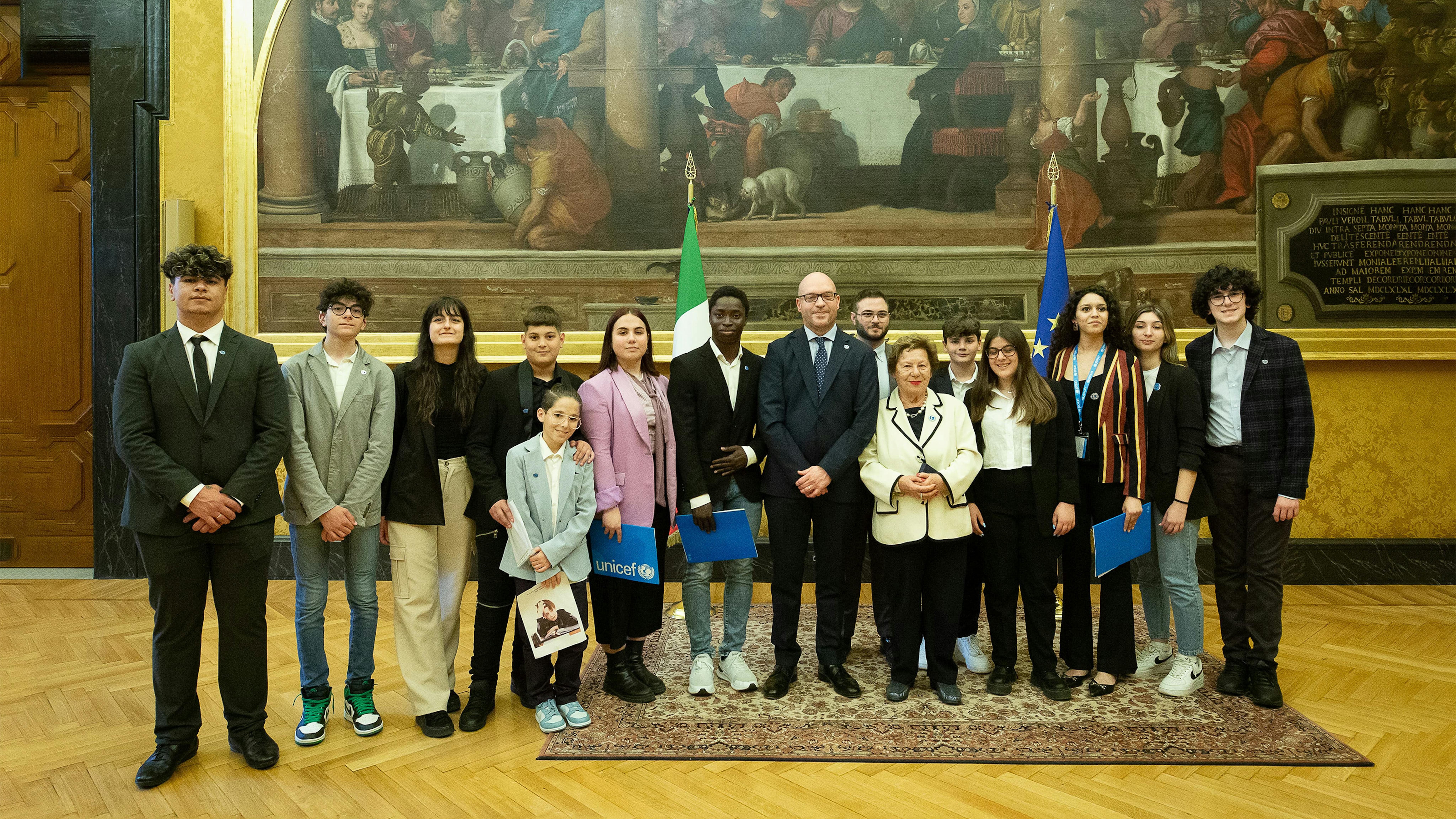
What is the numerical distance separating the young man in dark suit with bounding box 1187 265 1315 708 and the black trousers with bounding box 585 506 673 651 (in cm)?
255

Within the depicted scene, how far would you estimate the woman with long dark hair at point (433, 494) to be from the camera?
354 centimetres

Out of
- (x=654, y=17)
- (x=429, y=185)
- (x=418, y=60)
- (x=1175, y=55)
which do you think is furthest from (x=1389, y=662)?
(x=418, y=60)

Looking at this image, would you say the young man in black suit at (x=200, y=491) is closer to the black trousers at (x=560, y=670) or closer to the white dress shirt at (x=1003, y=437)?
the black trousers at (x=560, y=670)

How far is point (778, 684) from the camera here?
3.96 meters

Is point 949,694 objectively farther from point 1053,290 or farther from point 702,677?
point 1053,290

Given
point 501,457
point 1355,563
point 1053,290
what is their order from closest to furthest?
point 501,457 → point 1053,290 → point 1355,563

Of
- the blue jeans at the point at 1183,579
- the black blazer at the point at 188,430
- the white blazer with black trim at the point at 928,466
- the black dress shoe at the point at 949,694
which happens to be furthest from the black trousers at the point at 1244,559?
the black blazer at the point at 188,430

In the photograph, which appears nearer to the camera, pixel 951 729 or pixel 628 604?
pixel 951 729

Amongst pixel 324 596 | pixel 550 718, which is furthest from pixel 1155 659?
pixel 324 596

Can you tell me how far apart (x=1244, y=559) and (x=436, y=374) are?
12.3 ft

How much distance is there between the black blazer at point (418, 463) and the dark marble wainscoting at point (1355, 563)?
303cm

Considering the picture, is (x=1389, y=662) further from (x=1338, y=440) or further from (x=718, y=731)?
(x=718, y=731)

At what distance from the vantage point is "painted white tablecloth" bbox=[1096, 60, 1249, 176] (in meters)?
6.50

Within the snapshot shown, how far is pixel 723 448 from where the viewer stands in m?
3.90
